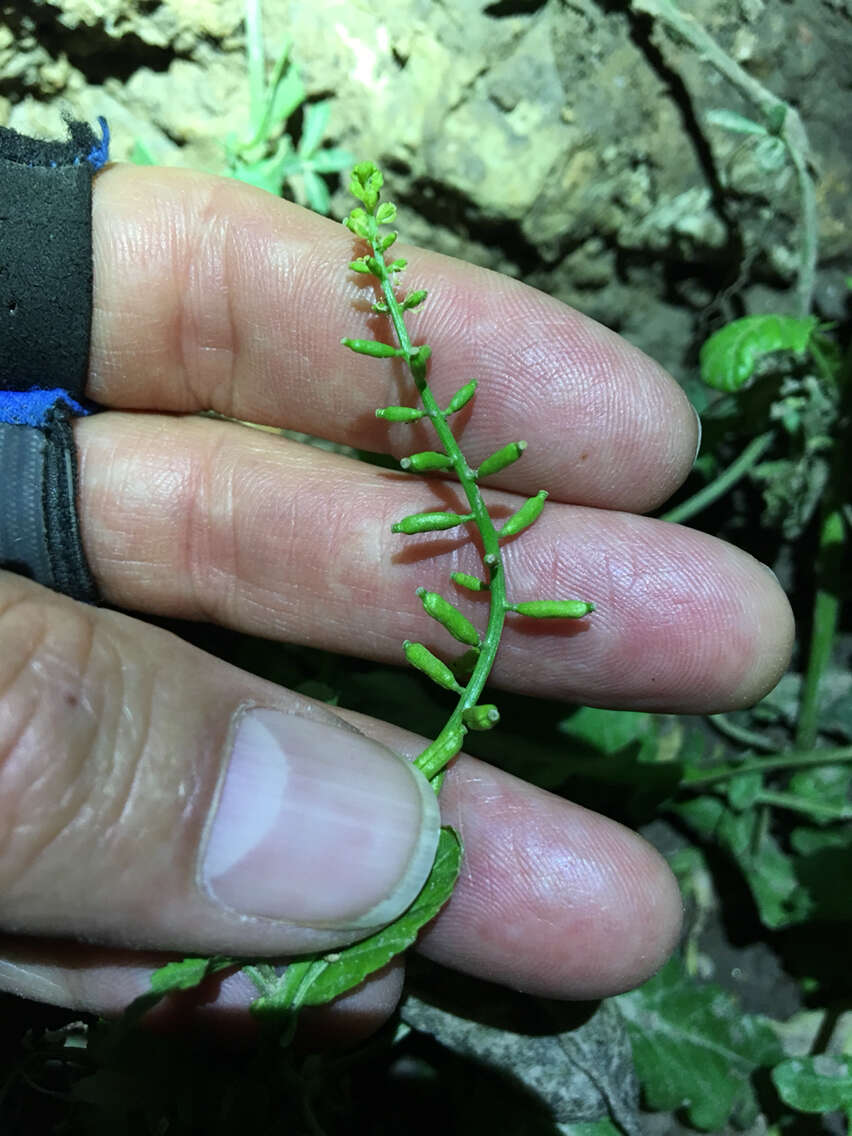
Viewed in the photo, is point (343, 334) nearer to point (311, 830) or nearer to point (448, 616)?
point (448, 616)

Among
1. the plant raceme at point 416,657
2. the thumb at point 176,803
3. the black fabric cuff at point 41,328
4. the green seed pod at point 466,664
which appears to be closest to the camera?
the thumb at point 176,803

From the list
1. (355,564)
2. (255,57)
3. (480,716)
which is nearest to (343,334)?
(355,564)

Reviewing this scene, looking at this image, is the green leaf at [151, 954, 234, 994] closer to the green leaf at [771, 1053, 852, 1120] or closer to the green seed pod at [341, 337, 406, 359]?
the green seed pod at [341, 337, 406, 359]

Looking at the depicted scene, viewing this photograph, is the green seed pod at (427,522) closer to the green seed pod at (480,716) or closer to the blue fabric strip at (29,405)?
the green seed pod at (480,716)

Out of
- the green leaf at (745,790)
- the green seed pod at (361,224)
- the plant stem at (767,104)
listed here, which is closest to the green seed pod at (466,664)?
the green seed pod at (361,224)

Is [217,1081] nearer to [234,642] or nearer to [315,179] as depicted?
[234,642]

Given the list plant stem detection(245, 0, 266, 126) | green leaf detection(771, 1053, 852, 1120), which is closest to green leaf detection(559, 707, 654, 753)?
green leaf detection(771, 1053, 852, 1120)

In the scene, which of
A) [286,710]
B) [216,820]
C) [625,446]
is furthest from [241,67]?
[216,820]

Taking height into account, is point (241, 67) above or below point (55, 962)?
above
